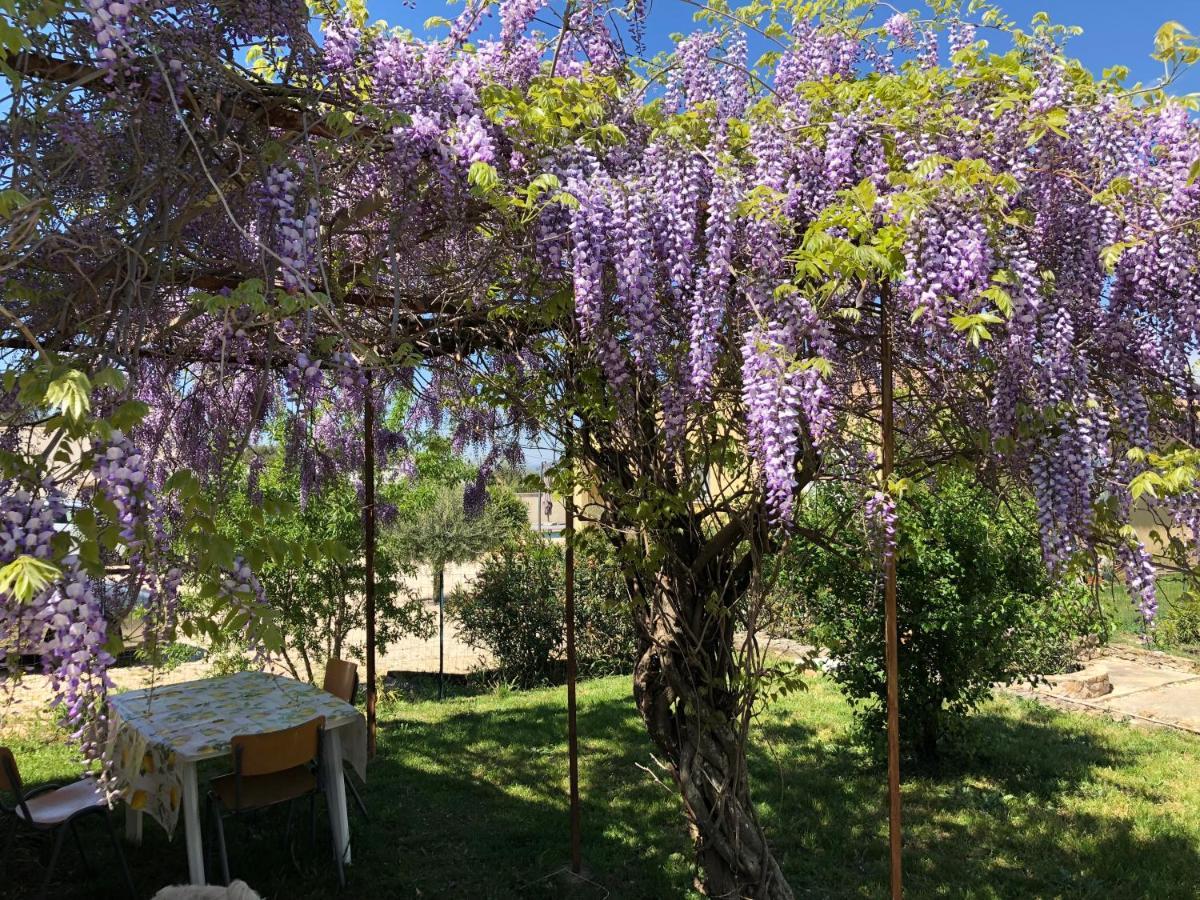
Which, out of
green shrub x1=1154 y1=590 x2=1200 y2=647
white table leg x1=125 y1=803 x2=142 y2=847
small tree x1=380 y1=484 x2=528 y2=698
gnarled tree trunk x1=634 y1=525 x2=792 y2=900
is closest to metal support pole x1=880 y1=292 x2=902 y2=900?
gnarled tree trunk x1=634 y1=525 x2=792 y2=900

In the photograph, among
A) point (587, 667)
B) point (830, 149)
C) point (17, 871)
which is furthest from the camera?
point (587, 667)

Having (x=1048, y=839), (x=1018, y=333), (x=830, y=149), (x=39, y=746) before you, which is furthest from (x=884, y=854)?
(x=39, y=746)

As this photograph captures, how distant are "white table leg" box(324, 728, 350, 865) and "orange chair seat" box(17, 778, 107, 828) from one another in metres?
0.86

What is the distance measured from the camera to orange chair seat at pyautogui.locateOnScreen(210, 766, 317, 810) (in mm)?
3463

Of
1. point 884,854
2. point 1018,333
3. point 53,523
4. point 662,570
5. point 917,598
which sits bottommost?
point 884,854

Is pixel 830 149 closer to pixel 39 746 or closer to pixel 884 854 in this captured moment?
pixel 884 854

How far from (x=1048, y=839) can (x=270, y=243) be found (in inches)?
159

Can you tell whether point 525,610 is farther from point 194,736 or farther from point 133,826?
point 194,736

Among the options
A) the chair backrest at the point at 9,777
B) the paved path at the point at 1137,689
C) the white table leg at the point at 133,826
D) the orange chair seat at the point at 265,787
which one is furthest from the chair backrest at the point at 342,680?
the paved path at the point at 1137,689

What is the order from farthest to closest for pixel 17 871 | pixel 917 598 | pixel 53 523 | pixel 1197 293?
pixel 917 598, pixel 17 871, pixel 1197 293, pixel 53 523

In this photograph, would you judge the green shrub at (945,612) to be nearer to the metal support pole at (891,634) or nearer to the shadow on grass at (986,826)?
the shadow on grass at (986,826)

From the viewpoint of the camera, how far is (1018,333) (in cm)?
215

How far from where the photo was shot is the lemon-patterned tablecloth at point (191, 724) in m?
3.41

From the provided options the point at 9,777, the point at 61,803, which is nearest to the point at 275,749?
the point at 9,777
